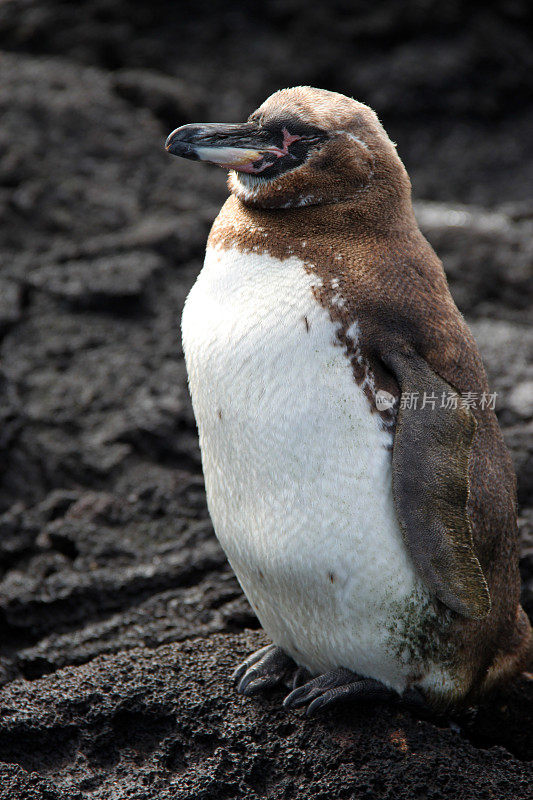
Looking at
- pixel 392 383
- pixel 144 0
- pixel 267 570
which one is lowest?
pixel 267 570

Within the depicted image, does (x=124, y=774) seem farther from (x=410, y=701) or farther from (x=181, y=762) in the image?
(x=410, y=701)

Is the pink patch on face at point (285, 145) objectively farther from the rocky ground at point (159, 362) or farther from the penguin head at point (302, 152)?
the rocky ground at point (159, 362)

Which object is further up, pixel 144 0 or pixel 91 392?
pixel 144 0

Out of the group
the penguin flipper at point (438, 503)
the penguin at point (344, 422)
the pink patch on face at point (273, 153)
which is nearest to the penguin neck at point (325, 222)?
the penguin at point (344, 422)

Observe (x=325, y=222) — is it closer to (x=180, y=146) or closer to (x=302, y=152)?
(x=302, y=152)

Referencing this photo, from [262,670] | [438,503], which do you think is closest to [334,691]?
[262,670]

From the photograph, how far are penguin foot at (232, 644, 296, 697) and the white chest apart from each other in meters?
0.20

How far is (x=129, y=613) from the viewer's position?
2.98 meters

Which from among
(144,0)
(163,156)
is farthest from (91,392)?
(144,0)

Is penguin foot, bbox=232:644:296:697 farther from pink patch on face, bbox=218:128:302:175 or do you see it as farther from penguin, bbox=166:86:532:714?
pink patch on face, bbox=218:128:302:175

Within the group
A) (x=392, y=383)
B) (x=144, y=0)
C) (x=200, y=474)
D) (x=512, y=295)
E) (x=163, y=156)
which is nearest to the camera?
(x=392, y=383)

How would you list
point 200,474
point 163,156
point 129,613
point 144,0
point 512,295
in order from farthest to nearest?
point 144,0, point 163,156, point 512,295, point 200,474, point 129,613

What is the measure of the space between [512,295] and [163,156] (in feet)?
6.85

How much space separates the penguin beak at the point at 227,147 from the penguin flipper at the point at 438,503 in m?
0.71
